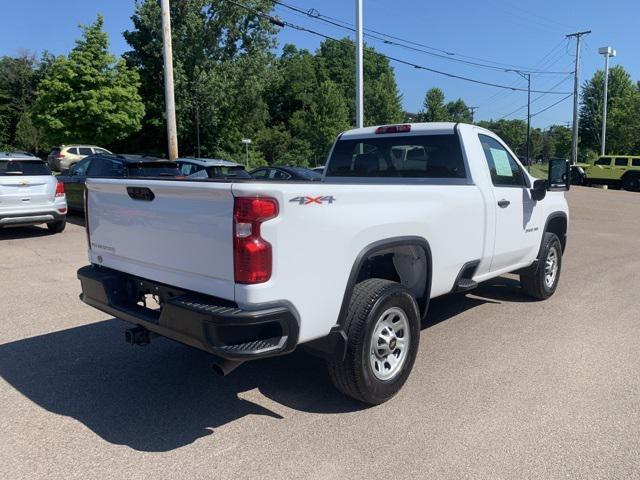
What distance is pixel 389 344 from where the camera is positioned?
389 cm

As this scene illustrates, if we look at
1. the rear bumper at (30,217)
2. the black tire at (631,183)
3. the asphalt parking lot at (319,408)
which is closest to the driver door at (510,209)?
the asphalt parking lot at (319,408)

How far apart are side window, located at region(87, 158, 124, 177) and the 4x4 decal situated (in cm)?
913

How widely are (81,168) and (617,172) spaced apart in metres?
31.6

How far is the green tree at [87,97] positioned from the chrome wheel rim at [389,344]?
27950 mm

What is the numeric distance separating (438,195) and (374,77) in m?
78.2

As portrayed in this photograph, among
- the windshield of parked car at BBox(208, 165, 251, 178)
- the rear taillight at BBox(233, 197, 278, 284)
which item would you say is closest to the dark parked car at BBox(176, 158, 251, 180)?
the windshield of parked car at BBox(208, 165, 251, 178)

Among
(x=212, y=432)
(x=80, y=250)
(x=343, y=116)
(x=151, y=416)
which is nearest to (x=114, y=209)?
(x=151, y=416)

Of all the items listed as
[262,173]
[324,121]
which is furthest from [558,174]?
[324,121]

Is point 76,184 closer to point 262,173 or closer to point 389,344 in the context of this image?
point 262,173

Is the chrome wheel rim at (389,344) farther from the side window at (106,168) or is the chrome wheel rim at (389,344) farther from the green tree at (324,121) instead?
the green tree at (324,121)

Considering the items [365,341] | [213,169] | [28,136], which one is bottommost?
[365,341]

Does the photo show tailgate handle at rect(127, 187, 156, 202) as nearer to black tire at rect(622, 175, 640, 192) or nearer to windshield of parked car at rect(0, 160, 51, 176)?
windshield of parked car at rect(0, 160, 51, 176)

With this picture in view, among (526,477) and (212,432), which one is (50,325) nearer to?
(212,432)

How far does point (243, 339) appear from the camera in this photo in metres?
3.05
